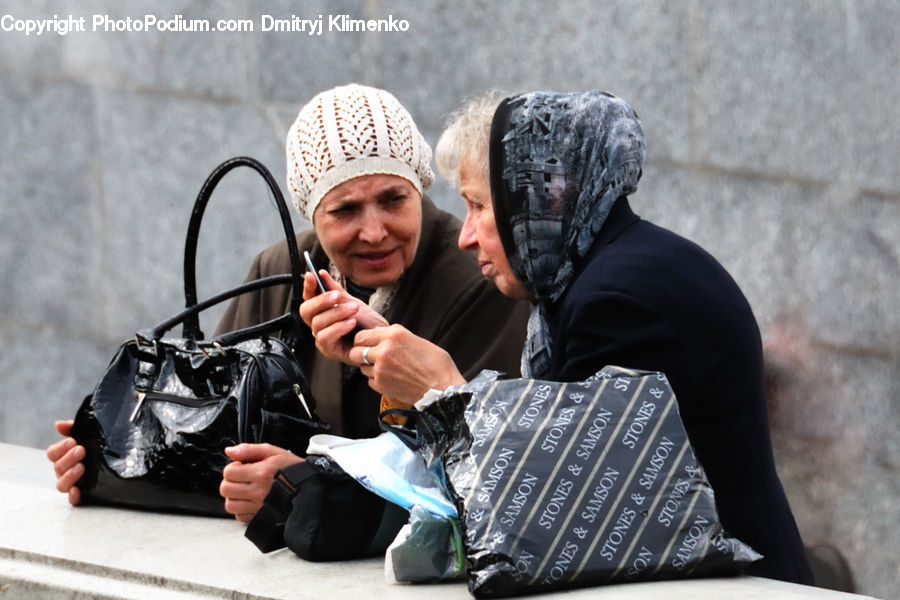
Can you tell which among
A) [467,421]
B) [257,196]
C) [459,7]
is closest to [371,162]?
[467,421]

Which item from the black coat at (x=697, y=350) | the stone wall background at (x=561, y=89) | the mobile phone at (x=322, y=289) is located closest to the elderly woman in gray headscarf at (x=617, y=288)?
the black coat at (x=697, y=350)

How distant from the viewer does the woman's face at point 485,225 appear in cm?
292

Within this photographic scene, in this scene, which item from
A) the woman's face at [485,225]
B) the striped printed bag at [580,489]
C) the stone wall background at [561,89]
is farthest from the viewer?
the stone wall background at [561,89]

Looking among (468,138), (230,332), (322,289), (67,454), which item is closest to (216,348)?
(230,332)

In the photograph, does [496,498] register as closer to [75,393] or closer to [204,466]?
[204,466]

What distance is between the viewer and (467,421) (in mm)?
2506

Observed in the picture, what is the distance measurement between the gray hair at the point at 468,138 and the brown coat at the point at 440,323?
1.48 feet

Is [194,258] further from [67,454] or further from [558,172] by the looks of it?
[558,172]

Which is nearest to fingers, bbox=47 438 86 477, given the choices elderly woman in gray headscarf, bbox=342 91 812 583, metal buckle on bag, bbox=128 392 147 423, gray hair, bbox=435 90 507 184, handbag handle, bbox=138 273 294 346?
metal buckle on bag, bbox=128 392 147 423

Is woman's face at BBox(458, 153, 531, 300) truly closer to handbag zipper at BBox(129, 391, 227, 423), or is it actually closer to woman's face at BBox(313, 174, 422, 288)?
woman's face at BBox(313, 174, 422, 288)

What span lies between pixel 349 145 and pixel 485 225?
2.25 ft

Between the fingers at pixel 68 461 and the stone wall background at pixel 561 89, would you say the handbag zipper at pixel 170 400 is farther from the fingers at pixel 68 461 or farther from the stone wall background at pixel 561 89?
the stone wall background at pixel 561 89

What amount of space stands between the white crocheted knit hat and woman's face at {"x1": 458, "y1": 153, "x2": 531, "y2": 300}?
55 centimetres

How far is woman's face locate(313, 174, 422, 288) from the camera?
11.6ft
